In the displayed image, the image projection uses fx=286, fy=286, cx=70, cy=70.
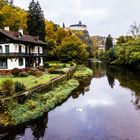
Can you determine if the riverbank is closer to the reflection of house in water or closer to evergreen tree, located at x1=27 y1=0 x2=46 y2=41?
the reflection of house in water

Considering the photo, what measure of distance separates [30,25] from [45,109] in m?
53.4

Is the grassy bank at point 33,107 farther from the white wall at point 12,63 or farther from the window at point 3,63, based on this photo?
the window at point 3,63

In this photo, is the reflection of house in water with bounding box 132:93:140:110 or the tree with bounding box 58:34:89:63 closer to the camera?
the reflection of house in water with bounding box 132:93:140:110

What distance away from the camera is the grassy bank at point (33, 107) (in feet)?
84.4

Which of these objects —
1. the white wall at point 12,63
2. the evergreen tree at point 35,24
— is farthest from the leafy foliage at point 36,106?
the evergreen tree at point 35,24

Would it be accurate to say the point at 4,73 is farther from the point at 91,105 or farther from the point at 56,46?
the point at 56,46

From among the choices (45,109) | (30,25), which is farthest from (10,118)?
(30,25)

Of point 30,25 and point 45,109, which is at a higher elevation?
point 30,25

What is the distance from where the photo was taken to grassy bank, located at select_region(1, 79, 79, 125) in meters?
25.7

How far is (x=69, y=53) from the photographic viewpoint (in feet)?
284

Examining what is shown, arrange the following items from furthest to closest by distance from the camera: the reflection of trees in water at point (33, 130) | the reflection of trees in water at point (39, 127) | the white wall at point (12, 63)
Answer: the white wall at point (12, 63), the reflection of trees in water at point (39, 127), the reflection of trees in water at point (33, 130)

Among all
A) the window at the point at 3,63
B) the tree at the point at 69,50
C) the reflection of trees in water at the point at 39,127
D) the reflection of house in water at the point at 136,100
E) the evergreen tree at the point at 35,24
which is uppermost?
the evergreen tree at the point at 35,24

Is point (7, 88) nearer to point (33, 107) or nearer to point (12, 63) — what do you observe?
point (33, 107)

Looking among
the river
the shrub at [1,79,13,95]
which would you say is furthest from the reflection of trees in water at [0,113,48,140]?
the shrub at [1,79,13,95]
